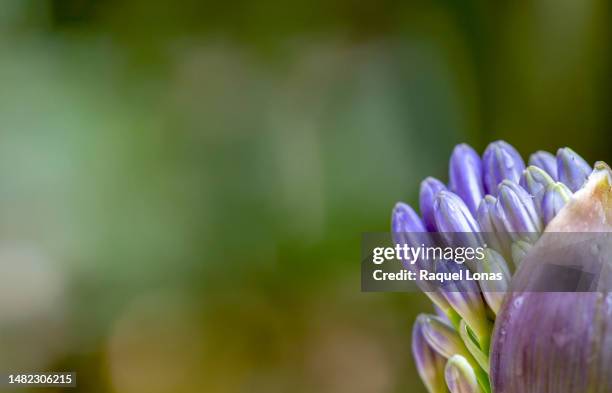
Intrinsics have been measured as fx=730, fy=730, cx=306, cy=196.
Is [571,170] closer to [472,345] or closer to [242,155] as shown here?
[472,345]

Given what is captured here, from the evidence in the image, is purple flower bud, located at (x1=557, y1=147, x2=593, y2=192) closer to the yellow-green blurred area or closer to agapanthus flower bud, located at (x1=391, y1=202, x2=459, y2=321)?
agapanthus flower bud, located at (x1=391, y1=202, x2=459, y2=321)

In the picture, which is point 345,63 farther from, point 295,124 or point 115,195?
point 115,195

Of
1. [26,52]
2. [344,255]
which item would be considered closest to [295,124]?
[344,255]

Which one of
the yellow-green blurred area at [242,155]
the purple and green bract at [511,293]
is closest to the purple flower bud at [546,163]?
the purple and green bract at [511,293]

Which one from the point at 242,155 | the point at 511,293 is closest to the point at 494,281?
the point at 511,293

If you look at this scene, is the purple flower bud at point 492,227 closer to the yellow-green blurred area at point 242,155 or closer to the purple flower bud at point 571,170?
Answer: the purple flower bud at point 571,170

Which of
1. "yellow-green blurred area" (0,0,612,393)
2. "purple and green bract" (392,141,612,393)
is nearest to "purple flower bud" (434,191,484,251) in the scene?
"purple and green bract" (392,141,612,393)
